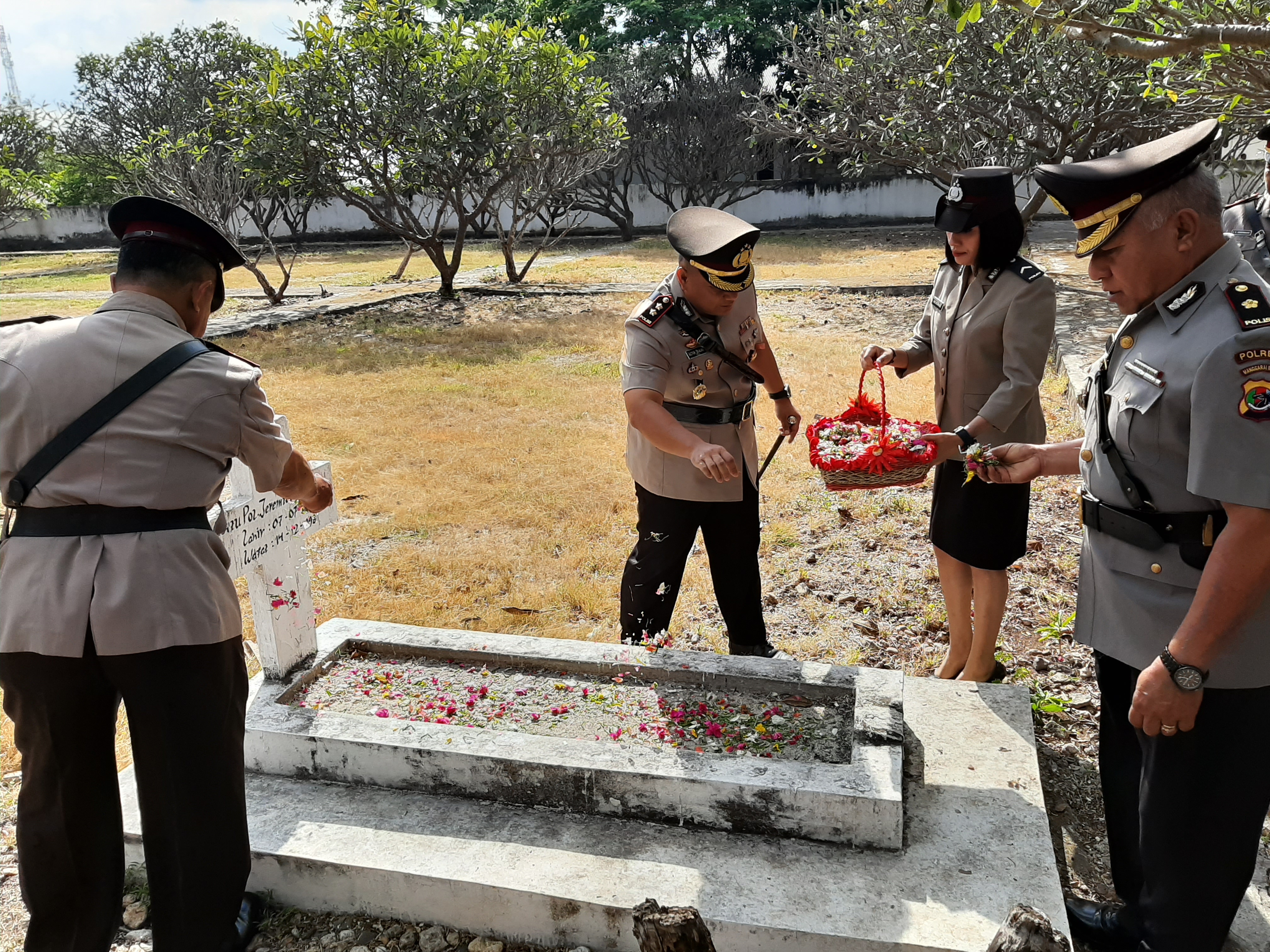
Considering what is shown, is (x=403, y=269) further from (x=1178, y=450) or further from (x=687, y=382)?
(x=1178, y=450)

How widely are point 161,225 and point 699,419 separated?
189cm

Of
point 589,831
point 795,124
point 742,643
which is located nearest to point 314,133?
point 795,124

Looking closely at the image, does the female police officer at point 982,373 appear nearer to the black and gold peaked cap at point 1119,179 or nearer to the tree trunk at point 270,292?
the black and gold peaked cap at point 1119,179

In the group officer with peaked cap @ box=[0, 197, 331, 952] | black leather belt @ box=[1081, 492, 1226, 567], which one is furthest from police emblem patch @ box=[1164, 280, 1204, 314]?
officer with peaked cap @ box=[0, 197, 331, 952]

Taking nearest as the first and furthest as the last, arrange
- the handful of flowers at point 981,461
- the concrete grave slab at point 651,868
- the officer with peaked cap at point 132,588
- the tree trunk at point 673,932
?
1. the tree trunk at point 673,932
2. the officer with peaked cap at point 132,588
3. the concrete grave slab at point 651,868
4. the handful of flowers at point 981,461

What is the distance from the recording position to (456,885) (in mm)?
2523

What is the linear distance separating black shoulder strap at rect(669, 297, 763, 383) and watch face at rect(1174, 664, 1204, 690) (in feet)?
6.08

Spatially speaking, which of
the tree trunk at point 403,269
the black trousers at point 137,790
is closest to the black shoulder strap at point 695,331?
the black trousers at point 137,790

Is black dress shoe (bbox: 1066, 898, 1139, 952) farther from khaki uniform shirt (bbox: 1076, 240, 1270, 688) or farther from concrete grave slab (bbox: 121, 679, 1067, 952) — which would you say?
khaki uniform shirt (bbox: 1076, 240, 1270, 688)

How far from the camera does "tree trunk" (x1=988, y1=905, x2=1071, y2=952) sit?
6.21 ft

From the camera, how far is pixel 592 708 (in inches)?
128

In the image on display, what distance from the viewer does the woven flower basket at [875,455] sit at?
308 cm

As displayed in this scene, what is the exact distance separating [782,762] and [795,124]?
14.9 m

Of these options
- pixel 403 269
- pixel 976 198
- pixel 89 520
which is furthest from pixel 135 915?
pixel 403 269
